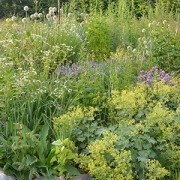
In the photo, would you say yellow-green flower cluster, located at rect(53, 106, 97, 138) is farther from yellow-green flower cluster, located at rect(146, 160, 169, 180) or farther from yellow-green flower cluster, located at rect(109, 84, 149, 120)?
yellow-green flower cluster, located at rect(146, 160, 169, 180)

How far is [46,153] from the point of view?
11.8 ft

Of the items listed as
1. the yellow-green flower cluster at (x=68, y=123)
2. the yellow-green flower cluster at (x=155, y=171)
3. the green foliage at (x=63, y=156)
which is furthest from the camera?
the yellow-green flower cluster at (x=68, y=123)

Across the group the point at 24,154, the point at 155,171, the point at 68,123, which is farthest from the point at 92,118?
the point at 155,171

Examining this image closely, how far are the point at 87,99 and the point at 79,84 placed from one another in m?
0.18

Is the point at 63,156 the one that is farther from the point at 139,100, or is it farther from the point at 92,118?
the point at 139,100

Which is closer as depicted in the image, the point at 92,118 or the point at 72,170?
the point at 72,170

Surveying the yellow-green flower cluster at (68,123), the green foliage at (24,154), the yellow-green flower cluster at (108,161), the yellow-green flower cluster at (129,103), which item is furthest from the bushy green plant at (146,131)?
the green foliage at (24,154)

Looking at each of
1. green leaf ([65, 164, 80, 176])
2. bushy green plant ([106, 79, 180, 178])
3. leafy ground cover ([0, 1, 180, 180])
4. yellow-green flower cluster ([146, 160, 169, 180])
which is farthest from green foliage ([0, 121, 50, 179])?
yellow-green flower cluster ([146, 160, 169, 180])

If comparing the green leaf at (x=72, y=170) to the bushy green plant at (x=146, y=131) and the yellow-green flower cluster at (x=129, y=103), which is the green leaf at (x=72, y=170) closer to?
the bushy green plant at (x=146, y=131)

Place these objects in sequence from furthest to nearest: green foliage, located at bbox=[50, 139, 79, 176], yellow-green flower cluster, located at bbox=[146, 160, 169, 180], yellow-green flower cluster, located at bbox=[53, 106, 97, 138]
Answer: yellow-green flower cluster, located at bbox=[53, 106, 97, 138], green foliage, located at bbox=[50, 139, 79, 176], yellow-green flower cluster, located at bbox=[146, 160, 169, 180]

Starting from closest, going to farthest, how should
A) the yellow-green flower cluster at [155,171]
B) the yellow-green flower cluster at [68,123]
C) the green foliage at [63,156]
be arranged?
the yellow-green flower cluster at [155,171] → the green foliage at [63,156] → the yellow-green flower cluster at [68,123]

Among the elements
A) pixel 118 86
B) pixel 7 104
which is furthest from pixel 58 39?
pixel 7 104

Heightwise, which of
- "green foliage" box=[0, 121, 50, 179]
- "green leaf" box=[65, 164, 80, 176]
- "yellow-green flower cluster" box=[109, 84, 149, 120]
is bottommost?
"green leaf" box=[65, 164, 80, 176]

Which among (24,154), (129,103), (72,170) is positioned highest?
(129,103)
